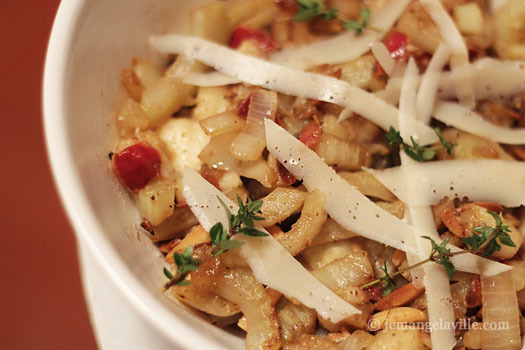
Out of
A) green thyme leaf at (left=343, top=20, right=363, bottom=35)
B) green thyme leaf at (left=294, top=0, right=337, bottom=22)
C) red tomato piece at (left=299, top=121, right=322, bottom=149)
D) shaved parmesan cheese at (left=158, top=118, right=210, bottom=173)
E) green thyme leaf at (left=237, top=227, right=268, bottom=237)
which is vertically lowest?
green thyme leaf at (left=237, top=227, right=268, bottom=237)

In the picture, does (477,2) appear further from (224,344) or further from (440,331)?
(224,344)

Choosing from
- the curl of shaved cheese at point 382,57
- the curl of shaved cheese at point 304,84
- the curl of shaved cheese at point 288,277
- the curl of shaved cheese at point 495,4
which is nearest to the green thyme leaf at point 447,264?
the curl of shaved cheese at point 288,277

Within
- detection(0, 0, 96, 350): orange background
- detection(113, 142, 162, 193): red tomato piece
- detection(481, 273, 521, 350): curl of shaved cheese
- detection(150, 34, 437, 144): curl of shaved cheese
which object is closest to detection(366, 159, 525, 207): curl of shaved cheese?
detection(150, 34, 437, 144): curl of shaved cheese

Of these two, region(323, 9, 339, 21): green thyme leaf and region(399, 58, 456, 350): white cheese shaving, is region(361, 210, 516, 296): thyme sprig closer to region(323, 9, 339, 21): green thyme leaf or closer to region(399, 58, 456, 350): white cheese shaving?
region(399, 58, 456, 350): white cheese shaving

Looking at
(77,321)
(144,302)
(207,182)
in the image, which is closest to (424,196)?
(207,182)

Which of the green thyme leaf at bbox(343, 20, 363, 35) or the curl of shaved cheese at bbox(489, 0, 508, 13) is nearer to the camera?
the green thyme leaf at bbox(343, 20, 363, 35)

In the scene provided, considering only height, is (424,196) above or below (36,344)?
above

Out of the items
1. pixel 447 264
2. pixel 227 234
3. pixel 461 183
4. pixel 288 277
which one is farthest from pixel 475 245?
pixel 227 234
